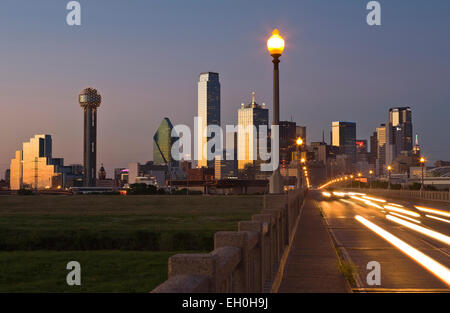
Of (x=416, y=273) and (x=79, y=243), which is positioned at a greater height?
(x=416, y=273)

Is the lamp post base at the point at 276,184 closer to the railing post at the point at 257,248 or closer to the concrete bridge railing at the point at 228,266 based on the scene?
the concrete bridge railing at the point at 228,266

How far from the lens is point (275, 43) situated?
67.5 feet

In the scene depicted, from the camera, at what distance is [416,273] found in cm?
1354

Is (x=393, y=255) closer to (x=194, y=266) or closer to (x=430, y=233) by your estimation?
(x=430, y=233)

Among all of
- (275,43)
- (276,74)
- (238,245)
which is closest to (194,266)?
(238,245)

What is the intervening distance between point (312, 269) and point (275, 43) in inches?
384

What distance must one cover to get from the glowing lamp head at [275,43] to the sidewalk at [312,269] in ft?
23.5

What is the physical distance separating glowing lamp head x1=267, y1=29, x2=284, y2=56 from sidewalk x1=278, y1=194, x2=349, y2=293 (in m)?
7.17

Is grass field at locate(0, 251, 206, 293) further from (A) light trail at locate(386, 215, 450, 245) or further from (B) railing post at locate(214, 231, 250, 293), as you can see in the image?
(B) railing post at locate(214, 231, 250, 293)

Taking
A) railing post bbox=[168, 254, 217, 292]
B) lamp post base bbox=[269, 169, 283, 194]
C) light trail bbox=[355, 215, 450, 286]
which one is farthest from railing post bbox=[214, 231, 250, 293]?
lamp post base bbox=[269, 169, 283, 194]

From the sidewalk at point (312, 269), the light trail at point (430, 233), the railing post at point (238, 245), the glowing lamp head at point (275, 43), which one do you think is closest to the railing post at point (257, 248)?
the railing post at point (238, 245)
